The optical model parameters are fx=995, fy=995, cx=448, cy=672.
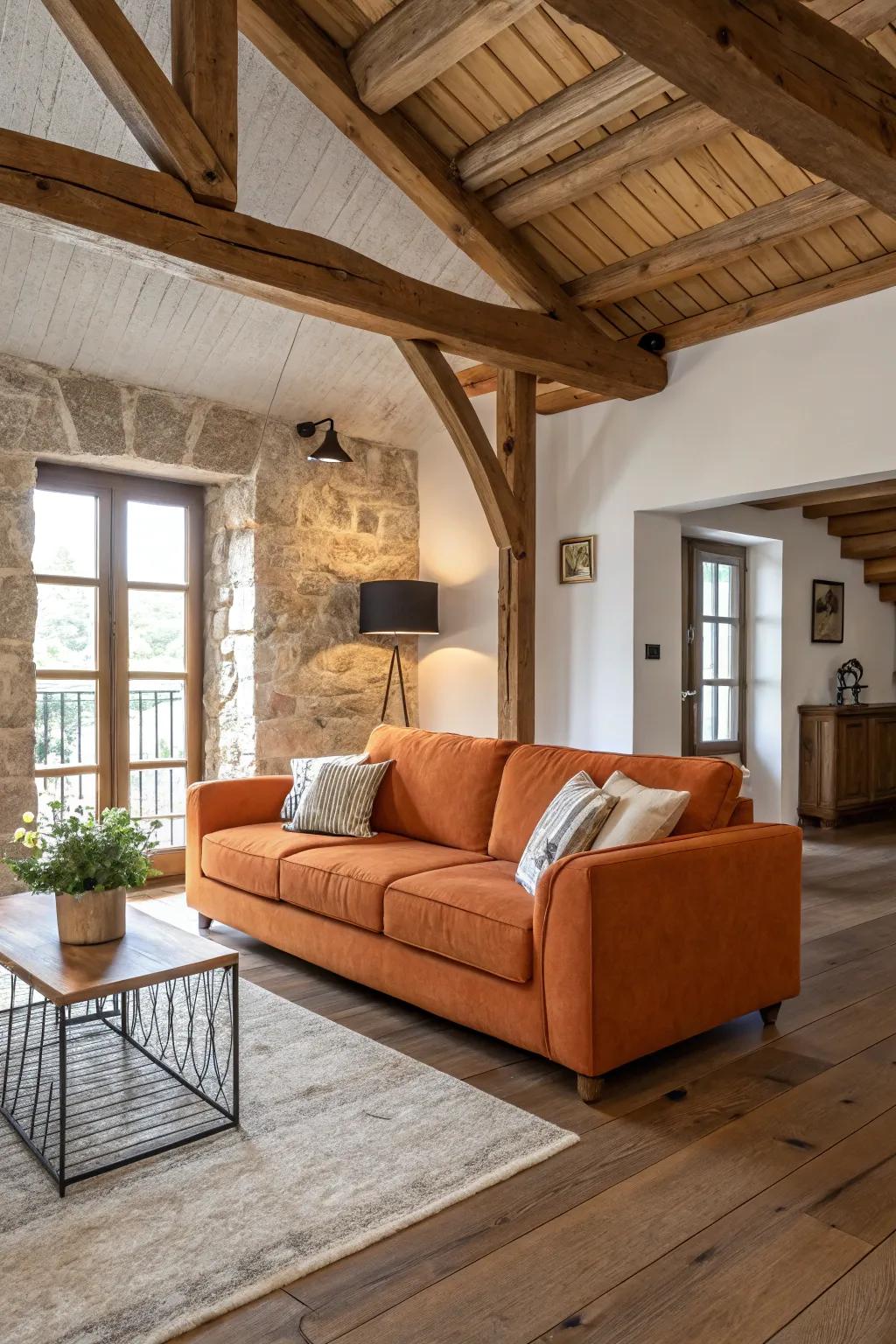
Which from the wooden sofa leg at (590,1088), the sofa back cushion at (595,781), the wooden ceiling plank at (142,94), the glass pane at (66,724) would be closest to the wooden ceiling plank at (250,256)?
the wooden ceiling plank at (142,94)

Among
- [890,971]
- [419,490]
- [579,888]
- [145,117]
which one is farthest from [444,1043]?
[419,490]

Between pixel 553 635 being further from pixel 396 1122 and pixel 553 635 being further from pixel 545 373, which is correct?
pixel 396 1122

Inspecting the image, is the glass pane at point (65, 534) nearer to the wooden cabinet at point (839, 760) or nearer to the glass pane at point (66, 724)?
the glass pane at point (66, 724)

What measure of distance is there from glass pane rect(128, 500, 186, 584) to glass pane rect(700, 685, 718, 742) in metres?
3.42

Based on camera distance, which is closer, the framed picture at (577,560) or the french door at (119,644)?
the french door at (119,644)

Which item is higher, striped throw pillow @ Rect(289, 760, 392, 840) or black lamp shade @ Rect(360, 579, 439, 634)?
black lamp shade @ Rect(360, 579, 439, 634)

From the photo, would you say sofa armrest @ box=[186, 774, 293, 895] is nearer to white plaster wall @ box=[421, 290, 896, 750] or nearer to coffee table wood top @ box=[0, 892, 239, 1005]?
coffee table wood top @ box=[0, 892, 239, 1005]

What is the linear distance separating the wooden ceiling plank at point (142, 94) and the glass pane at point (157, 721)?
283 cm

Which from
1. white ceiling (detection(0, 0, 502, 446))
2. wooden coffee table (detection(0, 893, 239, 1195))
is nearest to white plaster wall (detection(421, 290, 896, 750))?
white ceiling (detection(0, 0, 502, 446))

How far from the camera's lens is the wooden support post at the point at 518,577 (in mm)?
4934

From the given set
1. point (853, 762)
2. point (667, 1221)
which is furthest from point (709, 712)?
point (667, 1221)

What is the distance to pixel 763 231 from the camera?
4.28 metres

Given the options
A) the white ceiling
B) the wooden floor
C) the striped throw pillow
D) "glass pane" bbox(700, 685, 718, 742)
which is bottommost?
the wooden floor

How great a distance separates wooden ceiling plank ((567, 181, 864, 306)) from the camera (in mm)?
4082
